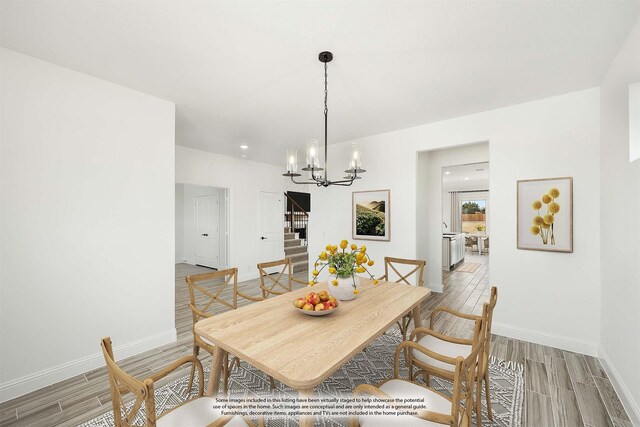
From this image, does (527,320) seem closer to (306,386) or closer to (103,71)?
(306,386)

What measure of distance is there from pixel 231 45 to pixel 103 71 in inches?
53.1

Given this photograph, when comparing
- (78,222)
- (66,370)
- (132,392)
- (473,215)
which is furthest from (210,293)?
(473,215)

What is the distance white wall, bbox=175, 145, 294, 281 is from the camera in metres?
5.07

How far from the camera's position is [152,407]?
882 mm

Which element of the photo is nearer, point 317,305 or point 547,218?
point 317,305

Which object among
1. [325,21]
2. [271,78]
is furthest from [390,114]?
[325,21]

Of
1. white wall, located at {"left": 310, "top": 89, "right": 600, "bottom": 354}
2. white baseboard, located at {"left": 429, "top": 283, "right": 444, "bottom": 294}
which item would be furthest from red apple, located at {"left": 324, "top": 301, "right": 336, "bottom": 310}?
white baseboard, located at {"left": 429, "top": 283, "right": 444, "bottom": 294}

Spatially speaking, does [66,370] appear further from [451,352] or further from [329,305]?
[451,352]

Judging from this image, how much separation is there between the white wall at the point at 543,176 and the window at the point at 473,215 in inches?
368

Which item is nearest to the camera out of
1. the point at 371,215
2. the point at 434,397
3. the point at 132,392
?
the point at 132,392

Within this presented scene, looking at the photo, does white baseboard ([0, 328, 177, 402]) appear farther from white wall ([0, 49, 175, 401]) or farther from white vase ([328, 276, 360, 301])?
white vase ([328, 276, 360, 301])

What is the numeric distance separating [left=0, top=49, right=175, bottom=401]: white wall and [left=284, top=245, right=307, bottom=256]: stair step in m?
4.18

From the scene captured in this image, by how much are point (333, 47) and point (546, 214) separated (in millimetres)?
2853

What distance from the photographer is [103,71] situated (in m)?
2.41
